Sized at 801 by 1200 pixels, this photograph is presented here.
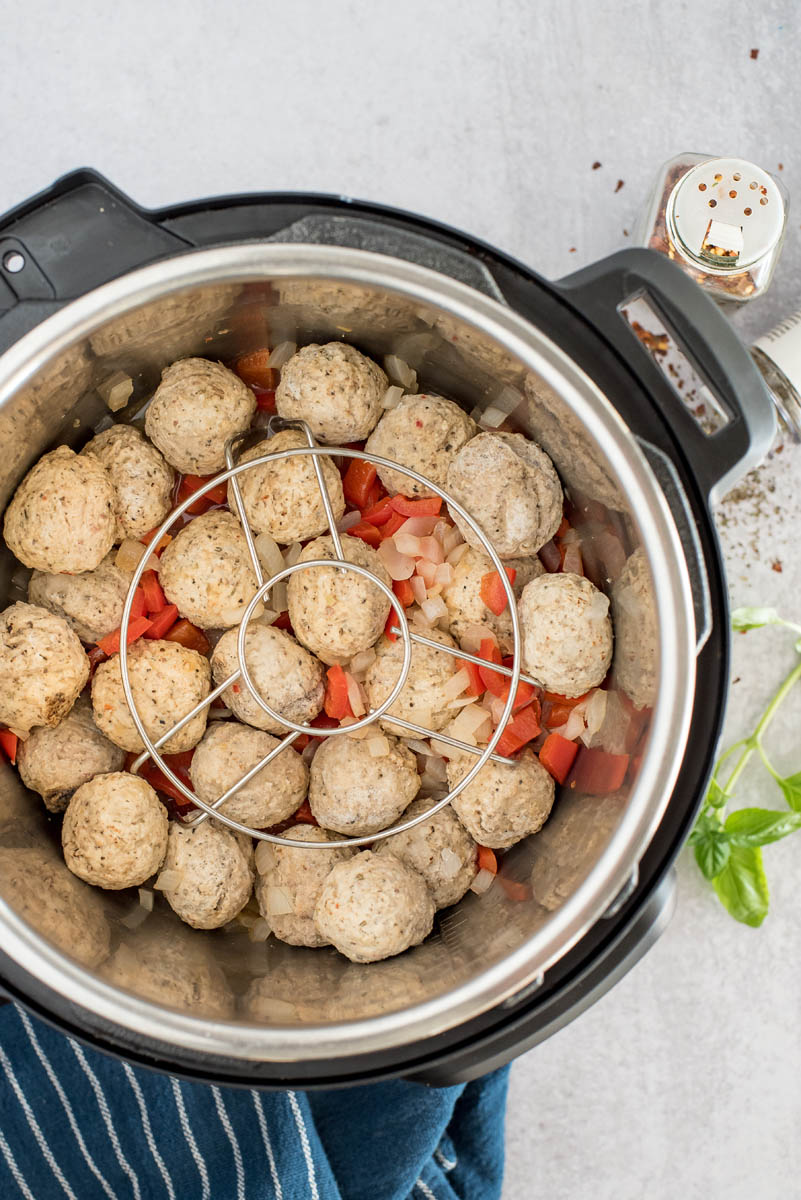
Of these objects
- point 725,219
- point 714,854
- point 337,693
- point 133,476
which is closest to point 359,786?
point 337,693

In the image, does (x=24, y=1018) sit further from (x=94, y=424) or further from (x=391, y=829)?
(x=94, y=424)

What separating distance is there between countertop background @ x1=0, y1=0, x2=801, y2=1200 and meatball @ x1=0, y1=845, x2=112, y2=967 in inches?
31.8

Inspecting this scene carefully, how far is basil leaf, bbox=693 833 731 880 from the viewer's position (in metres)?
1.48

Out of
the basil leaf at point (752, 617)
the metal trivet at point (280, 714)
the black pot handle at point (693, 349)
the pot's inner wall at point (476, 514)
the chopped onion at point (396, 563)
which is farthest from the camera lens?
the basil leaf at point (752, 617)

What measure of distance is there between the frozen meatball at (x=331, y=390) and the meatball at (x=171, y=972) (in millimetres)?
655

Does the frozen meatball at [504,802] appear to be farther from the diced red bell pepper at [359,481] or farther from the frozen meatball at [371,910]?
the diced red bell pepper at [359,481]

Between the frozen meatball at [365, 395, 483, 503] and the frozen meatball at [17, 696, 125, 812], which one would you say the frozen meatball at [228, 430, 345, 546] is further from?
the frozen meatball at [17, 696, 125, 812]

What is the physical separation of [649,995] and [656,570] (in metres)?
0.90

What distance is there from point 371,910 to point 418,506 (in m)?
0.51

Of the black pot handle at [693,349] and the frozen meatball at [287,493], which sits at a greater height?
the black pot handle at [693,349]

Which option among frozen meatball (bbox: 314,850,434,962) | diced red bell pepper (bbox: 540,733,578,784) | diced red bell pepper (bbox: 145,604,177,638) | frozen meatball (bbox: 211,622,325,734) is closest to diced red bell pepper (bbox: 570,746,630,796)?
diced red bell pepper (bbox: 540,733,578,784)

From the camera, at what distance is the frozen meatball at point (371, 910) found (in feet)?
3.70

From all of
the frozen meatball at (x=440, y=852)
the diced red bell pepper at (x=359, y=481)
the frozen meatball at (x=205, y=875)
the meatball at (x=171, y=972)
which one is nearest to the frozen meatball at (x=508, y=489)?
the diced red bell pepper at (x=359, y=481)

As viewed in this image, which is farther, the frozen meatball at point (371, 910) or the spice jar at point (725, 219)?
the spice jar at point (725, 219)
